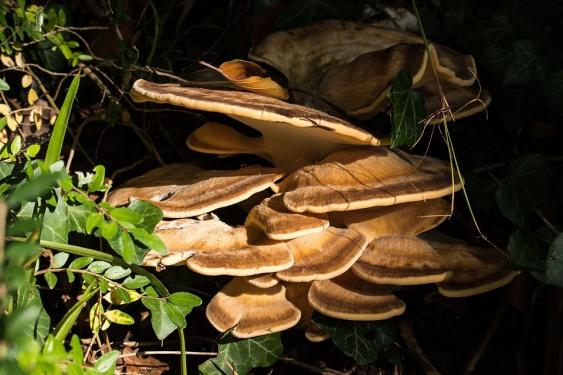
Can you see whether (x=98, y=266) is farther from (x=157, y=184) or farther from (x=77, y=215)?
(x=157, y=184)

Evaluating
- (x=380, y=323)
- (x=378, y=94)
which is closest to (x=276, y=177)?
(x=378, y=94)

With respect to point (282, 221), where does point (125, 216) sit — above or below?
above

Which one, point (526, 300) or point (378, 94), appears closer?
point (378, 94)

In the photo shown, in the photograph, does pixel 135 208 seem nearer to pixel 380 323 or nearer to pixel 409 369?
pixel 380 323

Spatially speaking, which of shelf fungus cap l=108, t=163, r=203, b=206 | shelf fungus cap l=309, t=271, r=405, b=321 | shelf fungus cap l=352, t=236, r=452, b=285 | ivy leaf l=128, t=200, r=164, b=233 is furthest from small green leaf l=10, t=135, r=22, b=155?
shelf fungus cap l=352, t=236, r=452, b=285

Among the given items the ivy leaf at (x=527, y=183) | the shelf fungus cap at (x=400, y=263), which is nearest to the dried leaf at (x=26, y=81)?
the shelf fungus cap at (x=400, y=263)

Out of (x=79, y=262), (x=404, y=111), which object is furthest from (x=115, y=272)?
(x=404, y=111)
